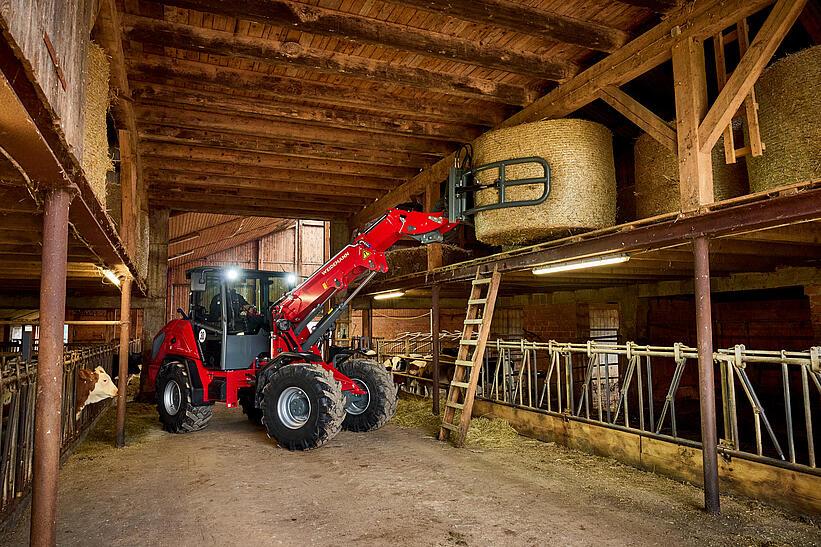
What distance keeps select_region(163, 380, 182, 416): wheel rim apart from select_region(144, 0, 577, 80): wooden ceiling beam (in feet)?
16.9

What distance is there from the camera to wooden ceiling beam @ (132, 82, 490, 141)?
6.87 m

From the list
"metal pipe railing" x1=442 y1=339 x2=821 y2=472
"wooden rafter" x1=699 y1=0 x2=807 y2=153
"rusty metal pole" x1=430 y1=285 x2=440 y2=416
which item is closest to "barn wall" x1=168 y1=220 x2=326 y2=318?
"metal pipe railing" x1=442 y1=339 x2=821 y2=472

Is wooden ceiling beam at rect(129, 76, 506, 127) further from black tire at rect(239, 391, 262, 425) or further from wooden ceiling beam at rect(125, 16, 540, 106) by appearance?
black tire at rect(239, 391, 262, 425)

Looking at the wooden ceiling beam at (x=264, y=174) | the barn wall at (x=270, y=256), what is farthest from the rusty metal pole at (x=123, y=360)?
the barn wall at (x=270, y=256)

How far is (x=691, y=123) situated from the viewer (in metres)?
4.86

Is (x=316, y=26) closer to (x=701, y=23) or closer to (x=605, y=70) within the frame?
(x=605, y=70)

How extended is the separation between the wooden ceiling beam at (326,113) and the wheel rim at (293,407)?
11.8ft

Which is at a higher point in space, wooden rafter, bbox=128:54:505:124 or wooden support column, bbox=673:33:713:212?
wooden rafter, bbox=128:54:505:124

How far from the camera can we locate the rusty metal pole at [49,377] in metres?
2.75

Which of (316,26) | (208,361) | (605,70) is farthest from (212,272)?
(605,70)

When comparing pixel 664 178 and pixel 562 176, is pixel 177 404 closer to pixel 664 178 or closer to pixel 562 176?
pixel 562 176

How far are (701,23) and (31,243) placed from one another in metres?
6.01

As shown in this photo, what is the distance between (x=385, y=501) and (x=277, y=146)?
5.91 metres

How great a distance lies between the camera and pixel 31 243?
15.0ft
